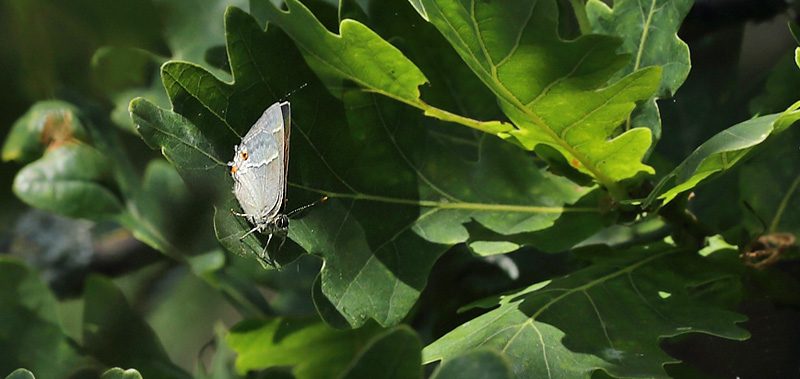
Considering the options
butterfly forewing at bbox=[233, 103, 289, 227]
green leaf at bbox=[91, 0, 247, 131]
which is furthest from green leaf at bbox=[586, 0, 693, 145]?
green leaf at bbox=[91, 0, 247, 131]

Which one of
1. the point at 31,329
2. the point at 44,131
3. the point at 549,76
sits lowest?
the point at 31,329

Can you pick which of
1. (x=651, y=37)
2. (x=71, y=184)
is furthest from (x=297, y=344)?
(x=651, y=37)

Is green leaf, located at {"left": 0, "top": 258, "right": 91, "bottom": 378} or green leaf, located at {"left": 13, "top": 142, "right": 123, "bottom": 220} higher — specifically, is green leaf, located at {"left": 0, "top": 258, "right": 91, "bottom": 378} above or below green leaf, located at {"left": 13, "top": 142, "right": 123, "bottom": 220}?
below

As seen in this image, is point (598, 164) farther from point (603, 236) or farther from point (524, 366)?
point (603, 236)

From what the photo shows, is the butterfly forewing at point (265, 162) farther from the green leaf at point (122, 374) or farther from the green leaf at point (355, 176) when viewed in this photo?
the green leaf at point (122, 374)

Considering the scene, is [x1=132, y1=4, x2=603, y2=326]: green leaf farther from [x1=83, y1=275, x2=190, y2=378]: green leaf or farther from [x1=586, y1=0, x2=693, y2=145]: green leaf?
[x1=83, y1=275, x2=190, y2=378]: green leaf

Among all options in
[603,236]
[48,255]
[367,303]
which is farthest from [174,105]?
[48,255]

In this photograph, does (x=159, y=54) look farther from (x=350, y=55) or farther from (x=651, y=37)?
(x=651, y=37)
